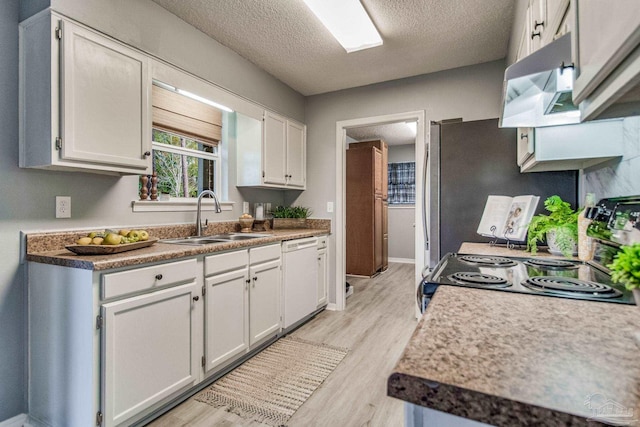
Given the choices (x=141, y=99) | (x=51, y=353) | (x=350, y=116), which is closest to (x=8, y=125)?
(x=141, y=99)

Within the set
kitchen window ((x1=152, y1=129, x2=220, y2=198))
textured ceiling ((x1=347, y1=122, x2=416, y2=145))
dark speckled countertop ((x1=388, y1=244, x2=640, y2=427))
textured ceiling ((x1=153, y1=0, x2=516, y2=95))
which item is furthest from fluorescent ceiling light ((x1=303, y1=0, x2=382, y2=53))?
textured ceiling ((x1=347, y1=122, x2=416, y2=145))

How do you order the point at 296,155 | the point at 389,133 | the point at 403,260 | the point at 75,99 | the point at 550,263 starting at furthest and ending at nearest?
the point at 403,260 → the point at 389,133 → the point at 296,155 → the point at 75,99 → the point at 550,263

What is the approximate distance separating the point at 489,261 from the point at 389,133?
4724mm

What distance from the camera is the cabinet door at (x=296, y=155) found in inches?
137

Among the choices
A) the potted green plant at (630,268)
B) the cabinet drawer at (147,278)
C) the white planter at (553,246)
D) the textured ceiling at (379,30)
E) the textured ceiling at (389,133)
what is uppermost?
the textured ceiling at (389,133)

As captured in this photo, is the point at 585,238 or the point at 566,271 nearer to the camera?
the point at 566,271

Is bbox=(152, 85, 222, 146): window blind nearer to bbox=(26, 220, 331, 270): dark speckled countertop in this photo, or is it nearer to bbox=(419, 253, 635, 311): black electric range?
bbox=(26, 220, 331, 270): dark speckled countertop

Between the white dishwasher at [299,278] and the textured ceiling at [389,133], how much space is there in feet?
8.85

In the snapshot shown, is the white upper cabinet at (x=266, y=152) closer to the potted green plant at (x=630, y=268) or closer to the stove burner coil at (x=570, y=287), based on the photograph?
the stove burner coil at (x=570, y=287)

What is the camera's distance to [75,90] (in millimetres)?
1617

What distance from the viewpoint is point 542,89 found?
1.12 metres

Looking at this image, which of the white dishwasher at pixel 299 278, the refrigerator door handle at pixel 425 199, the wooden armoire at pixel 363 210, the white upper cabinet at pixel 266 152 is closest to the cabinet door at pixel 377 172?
the wooden armoire at pixel 363 210

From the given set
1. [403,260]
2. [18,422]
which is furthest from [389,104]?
[403,260]

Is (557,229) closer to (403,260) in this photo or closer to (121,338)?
(121,338)
